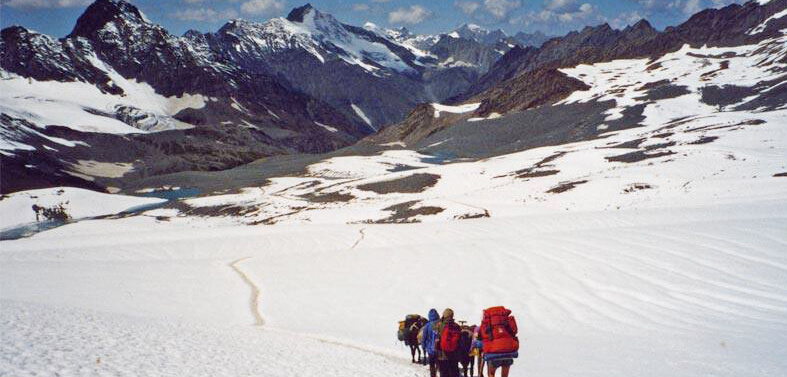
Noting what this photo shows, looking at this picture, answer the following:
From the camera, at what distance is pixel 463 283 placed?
67.7 feet

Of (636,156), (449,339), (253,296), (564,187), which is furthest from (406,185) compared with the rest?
(449,339)

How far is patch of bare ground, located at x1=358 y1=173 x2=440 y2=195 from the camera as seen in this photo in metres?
62.9

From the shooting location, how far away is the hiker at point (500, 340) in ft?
31.3

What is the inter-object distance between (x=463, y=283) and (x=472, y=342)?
10.1m

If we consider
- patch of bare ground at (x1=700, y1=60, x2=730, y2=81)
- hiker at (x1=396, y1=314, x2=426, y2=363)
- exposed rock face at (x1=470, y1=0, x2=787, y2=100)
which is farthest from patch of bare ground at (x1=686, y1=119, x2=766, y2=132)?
exposed rock face at (x1=470, y1=0, x2=787, y2=100)

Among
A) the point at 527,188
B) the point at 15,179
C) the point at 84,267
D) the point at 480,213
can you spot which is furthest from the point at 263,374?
the point at 15,179

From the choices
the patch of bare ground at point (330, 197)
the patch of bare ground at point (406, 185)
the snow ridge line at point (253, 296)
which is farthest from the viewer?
the patch of bare ground at point (406, 185)

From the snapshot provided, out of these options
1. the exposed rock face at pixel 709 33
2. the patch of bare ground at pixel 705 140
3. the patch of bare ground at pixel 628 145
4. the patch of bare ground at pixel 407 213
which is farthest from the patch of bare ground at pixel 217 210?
the exposed rock face at pixel 709 33

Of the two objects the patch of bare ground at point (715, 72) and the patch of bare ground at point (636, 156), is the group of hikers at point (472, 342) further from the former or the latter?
the patch of bare ground at point (715, 72)

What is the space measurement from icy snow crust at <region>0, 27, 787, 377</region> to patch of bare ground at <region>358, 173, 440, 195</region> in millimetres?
10505

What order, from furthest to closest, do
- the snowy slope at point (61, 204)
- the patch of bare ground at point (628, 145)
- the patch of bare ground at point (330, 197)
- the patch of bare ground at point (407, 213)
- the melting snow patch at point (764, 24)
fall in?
1. the melting snow patch at point (764, 24)
2. the snowy slope at point (61, 204)
3. the patch of bare ground at point (628, 145)
4. the patch of bare ground at point (330, 197)
5. the patch of bare ground at point (407, 213)

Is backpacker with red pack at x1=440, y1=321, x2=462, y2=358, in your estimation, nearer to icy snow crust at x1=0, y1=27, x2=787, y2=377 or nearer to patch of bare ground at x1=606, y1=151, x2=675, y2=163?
icy snow crust at x1=0, y1=27, x2=787, y2=377

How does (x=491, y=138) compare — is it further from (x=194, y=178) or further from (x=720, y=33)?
(x=720, y=33)

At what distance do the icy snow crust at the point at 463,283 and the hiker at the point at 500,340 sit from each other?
186 centimetres
